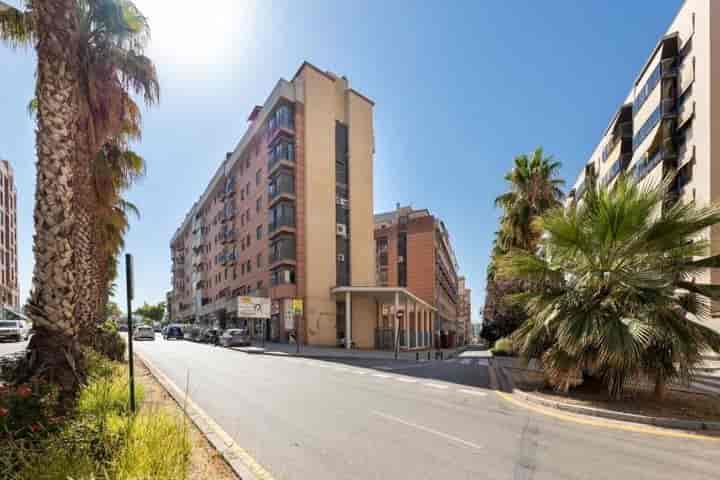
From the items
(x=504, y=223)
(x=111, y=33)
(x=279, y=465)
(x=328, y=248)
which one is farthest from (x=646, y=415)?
(x=328, y=248)

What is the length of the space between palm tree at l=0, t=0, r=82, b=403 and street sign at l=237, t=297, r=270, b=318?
88.0ft

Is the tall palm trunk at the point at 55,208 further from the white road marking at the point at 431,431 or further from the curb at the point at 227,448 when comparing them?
the white road marking at the point at 431,431

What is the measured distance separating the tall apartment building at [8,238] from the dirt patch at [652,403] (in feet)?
243

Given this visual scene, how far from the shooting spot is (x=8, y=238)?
6919 centimetres

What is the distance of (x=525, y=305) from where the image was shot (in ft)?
37.3

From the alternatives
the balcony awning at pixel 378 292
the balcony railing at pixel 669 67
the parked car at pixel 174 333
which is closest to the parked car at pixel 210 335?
the parked car at pixel 174 333

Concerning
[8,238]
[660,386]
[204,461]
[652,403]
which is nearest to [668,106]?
[660,386]

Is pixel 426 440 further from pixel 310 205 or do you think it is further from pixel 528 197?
pixel 310 205

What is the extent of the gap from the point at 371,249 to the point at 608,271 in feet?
110

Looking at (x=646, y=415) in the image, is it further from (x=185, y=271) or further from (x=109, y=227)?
(x=185, y=271)

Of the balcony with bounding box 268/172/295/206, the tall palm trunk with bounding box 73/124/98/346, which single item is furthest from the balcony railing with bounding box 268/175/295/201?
A: the tall palm trunk with bounding box 73/124/98/346

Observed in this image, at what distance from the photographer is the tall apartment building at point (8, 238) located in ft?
213

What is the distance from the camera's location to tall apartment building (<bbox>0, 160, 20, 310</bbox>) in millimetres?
65062

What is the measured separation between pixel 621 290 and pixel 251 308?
2861 centimetres
